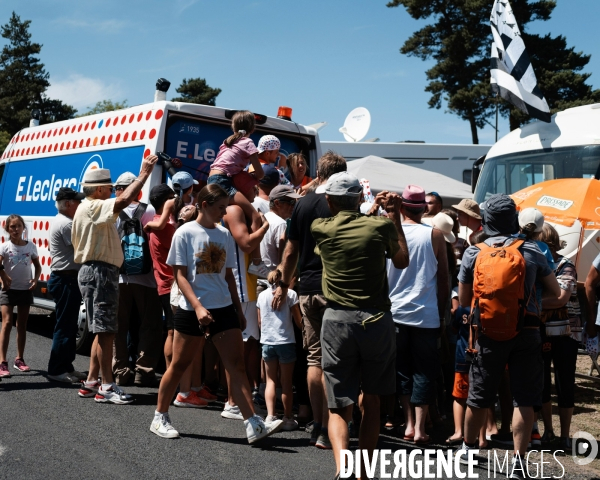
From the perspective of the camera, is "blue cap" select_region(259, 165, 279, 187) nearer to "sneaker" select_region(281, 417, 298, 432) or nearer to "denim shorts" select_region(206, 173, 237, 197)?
"denim shorts" select_region(206, 173, 237, 197)

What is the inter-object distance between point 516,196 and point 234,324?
504 centimetres

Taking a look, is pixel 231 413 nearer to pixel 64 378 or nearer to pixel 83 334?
pixel 64 378

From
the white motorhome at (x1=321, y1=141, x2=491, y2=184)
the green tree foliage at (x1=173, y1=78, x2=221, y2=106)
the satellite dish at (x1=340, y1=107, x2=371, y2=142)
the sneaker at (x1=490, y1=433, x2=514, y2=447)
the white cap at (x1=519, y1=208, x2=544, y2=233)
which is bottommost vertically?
the sneaker at (x1=490, y1=433, x2=514, y2=447)

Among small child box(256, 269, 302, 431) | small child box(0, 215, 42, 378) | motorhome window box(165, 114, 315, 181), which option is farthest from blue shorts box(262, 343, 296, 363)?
small child box(0, 215, 42, 378)

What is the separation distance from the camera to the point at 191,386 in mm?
6938

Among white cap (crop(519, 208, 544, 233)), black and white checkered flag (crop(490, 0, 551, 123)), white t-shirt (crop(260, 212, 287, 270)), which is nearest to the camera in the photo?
white cap (crop(519, 208, 544, 233))

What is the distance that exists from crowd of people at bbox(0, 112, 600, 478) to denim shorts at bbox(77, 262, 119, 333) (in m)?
0.01

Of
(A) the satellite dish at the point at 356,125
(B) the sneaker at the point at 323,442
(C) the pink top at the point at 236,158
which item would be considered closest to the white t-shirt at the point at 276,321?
(B) the sneaker at the point at 323,442

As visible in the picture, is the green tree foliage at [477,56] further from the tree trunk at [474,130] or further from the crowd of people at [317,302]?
the crowd of people at [317,302]

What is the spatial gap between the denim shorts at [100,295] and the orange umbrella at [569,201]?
190 inches

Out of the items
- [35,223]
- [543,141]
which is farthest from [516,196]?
[35,223]

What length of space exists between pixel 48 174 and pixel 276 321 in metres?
5.13

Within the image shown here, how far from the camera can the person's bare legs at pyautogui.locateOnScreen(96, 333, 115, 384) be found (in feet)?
21.7

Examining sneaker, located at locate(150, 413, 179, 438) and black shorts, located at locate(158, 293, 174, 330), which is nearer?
sneaker, located at locate(150, 413, 179, 438)
